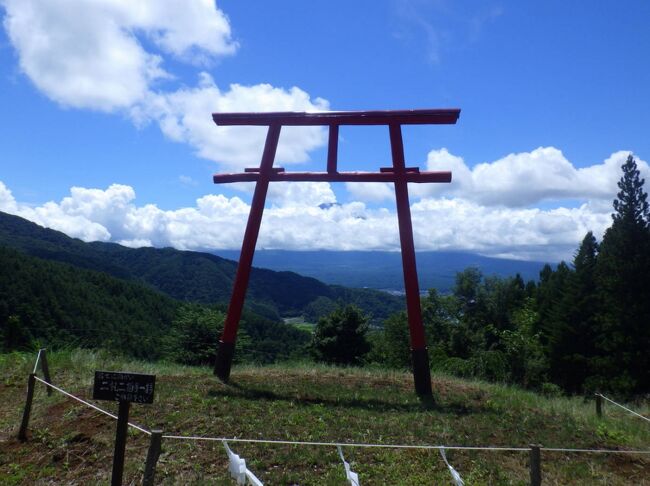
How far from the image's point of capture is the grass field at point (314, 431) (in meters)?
5.80

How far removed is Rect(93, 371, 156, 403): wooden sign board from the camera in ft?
15.8

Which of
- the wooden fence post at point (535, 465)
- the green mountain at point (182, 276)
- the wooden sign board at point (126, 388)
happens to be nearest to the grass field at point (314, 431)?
the wooden fence post at point (535, 465)

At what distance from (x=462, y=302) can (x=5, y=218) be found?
607 ft

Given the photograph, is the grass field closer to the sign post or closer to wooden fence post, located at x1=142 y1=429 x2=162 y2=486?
wooden fence post, located at x1=142 y1=429 x2=162 y2=486

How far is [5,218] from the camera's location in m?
183

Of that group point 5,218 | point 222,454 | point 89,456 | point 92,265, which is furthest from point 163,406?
→ point 5,218

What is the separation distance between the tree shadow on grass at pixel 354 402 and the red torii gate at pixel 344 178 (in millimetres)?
656

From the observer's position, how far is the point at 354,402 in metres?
8.31

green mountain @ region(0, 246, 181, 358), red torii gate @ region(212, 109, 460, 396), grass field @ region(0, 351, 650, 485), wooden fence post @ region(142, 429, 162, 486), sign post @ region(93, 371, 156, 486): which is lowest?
green mountain @ region(0, 246, 181, 358)

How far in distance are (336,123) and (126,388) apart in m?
6.19

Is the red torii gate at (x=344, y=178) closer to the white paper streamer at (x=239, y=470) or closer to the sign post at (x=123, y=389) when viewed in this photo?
the white paper streamer at (x=239, y=470)

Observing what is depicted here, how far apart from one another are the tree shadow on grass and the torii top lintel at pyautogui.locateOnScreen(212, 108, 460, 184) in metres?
3.92

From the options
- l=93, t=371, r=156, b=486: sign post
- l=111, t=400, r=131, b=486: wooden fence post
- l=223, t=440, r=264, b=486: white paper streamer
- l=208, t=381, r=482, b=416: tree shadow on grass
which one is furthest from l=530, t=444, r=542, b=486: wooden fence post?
l=111, t=400, r=131, b=486: wooden fence post

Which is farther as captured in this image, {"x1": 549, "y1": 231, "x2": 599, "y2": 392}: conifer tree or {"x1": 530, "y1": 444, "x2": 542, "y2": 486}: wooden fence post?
{"x1": 549, "y1": 231, "x2": 599, "y2": 392}: conifer tree
